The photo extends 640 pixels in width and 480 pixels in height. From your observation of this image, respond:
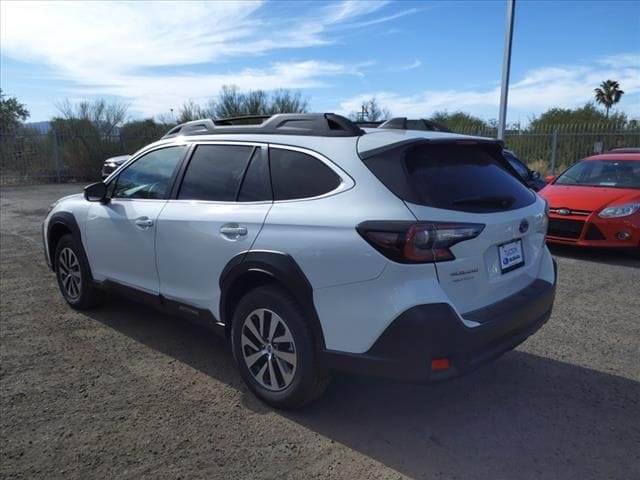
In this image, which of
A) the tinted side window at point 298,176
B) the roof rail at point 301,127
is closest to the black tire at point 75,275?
the roof rail at point 301,127

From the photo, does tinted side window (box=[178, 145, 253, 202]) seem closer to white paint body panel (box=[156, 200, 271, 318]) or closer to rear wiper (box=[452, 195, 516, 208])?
white paint body panel (box=[156, 200, 271, 318])

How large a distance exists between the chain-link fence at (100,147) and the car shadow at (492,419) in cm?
1569

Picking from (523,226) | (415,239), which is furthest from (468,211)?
(523,226)

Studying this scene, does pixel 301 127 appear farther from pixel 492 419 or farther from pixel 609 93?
pixel 609 93

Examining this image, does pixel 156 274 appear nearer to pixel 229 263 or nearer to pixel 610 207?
pixel 229 263

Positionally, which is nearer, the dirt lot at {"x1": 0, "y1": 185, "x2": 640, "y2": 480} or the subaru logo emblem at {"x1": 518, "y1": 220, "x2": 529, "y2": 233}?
the dirt lot at {"x1": 0, "y1": 185, "x2": 640, "y2": 480}

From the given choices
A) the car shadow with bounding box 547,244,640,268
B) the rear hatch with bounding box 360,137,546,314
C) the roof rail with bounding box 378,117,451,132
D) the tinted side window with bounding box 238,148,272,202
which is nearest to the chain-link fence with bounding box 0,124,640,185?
the car shadow with bounding box 547,244,640,268

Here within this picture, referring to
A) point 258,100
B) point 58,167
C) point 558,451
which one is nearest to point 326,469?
point 558,451

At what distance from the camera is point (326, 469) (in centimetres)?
276

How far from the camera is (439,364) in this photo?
272 centimetres

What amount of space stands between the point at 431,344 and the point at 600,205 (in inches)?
232

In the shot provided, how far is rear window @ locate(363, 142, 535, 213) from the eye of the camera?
9.38 ft

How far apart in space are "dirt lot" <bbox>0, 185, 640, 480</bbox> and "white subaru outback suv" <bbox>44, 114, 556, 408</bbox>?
376mm

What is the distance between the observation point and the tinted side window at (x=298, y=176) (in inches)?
123
